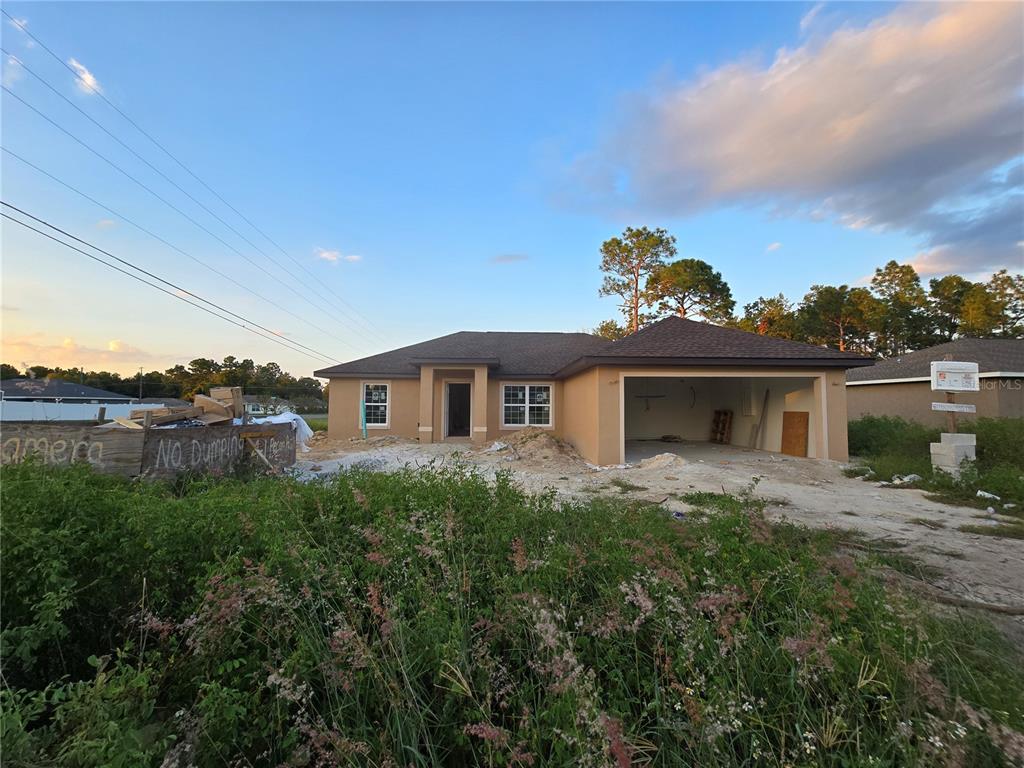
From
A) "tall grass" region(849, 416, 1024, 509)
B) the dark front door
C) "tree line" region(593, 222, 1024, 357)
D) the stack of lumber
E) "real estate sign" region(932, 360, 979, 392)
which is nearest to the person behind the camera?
the stack of lumber

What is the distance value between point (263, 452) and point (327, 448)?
6.65 m

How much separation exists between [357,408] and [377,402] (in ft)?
2.47

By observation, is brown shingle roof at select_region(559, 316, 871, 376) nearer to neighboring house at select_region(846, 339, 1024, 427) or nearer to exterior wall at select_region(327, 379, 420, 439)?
neighboring house at select_region(846, 339, 1024, 427)

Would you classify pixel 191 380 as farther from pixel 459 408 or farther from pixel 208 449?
pixel 208 449

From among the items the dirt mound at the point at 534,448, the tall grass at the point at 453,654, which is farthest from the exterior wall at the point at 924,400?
the tall grass at the point at 453,654

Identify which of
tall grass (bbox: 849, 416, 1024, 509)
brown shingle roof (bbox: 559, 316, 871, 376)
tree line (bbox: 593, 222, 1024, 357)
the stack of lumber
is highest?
tree line (bbox: 593, 222, 1024, 357)

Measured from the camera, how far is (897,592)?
2156 millimetres

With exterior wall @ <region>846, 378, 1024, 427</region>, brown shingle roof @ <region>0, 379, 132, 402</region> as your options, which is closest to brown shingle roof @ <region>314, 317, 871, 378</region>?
exterior wall @ <region>846, 378, 1024, 427</region>

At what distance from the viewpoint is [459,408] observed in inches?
735

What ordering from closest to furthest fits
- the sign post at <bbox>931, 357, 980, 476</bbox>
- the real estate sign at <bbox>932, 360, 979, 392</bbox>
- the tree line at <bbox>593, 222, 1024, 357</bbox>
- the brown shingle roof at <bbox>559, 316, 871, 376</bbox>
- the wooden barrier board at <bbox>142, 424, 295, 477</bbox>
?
the wooden barrier board at <bbox>142, 424, 295, 477</bbox> → the sign post at <bbox>931, 357, 980, 476</bbox> → the real estate sign at <bbox>932, 360, 979, 392</bbox> → the brown shingle roof at <bbox>559, 316, 871, 376</bbox> → the tree line at <bbox>593, 222, 1024, 357</bbox>

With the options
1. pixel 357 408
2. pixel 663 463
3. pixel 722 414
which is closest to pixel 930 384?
pixel 722 414

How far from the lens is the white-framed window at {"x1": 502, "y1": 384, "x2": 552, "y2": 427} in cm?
1570

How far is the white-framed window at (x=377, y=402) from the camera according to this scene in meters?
15.9

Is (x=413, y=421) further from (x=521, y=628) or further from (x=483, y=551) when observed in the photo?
(x=521, y=628)
